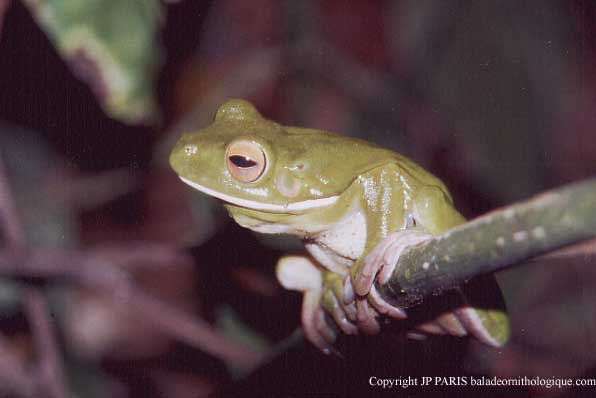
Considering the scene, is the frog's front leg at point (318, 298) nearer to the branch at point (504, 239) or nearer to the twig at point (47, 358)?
the branch at point (504, 239)

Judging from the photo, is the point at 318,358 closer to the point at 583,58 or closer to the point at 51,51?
the point at 51,51

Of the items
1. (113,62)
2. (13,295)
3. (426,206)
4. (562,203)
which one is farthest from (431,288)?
(13,295)

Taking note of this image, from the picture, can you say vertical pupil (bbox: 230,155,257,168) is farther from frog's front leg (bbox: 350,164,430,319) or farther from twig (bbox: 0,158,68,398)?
twig (bbox: 0,158,68,398)

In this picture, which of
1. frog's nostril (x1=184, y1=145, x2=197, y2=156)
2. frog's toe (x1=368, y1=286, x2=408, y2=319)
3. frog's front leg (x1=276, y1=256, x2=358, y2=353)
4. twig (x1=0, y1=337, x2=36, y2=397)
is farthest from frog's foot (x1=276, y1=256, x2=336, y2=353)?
twig (x1=0, y1=337, x2=36, y2=397)

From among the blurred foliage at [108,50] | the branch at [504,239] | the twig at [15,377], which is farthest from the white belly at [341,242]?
the twig at [15,377]

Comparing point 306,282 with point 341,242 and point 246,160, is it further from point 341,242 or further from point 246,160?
point 246,160

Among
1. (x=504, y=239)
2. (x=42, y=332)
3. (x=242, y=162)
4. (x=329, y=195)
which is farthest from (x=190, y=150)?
(x=42, y=332)
